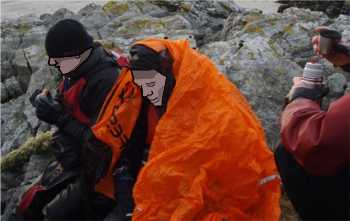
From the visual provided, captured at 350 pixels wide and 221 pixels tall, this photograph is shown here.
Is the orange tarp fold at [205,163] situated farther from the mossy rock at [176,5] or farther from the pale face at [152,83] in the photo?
the mossy rock at [176,5]

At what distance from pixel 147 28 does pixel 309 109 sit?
292 inches

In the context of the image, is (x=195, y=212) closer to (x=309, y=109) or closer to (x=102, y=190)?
(x=309, y=109)

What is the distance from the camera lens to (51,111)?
457cm

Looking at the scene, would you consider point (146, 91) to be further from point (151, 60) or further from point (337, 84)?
point (337, 84)

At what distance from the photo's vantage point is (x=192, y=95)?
3807 mm

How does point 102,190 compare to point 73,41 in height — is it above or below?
below

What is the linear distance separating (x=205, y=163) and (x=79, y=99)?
1607 mm

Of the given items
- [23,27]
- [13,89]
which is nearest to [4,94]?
[13,89]

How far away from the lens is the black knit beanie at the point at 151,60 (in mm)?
3955

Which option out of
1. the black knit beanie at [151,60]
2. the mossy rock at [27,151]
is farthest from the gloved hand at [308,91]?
the mossy rock at [27,151]

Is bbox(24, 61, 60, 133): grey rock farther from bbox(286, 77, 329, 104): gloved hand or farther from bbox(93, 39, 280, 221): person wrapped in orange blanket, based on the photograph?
bbox(286, 77, 329, 104): gloved hand

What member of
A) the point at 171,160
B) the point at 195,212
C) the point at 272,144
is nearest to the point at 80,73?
the point at 171,160

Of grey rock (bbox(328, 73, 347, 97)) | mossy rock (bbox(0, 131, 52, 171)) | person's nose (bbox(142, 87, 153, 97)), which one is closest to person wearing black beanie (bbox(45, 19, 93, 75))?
person's nose (bbox(142, 87, 153, 97))

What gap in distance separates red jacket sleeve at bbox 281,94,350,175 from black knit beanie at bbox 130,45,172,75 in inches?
43.6
